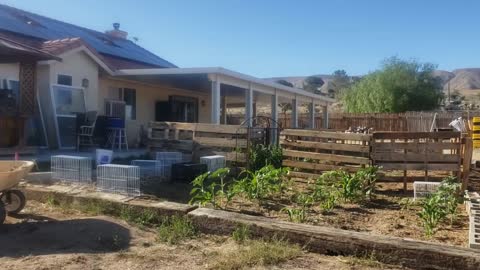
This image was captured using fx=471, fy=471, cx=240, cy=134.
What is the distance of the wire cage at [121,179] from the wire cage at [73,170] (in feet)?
2.51

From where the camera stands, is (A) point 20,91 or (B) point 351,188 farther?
(A) point 20,91

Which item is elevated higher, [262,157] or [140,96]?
[140,96]

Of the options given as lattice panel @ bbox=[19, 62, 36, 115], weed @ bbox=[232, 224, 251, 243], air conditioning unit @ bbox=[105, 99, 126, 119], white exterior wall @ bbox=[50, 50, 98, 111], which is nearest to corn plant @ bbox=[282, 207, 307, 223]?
weed @ bbox=[232, 224, 251, 243]

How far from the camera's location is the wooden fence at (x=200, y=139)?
398 inches

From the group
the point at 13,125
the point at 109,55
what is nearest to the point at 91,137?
the point at 13,125

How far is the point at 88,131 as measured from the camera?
500 inches

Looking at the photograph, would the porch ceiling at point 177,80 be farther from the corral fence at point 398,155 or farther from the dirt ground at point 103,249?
the dirt ground at point 103,249

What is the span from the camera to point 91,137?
42.2ft

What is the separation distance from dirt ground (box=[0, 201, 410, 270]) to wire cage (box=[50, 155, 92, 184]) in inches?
71.9

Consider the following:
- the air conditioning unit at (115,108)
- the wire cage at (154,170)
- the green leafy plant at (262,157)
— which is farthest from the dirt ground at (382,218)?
the air conditioning unit at (115,108)

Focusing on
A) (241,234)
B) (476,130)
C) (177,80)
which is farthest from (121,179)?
(476,130)

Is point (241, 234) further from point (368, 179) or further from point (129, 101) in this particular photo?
point (129, 101)

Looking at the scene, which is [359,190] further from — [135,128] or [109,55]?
[109,55]

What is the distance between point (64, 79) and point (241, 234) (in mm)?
9718
